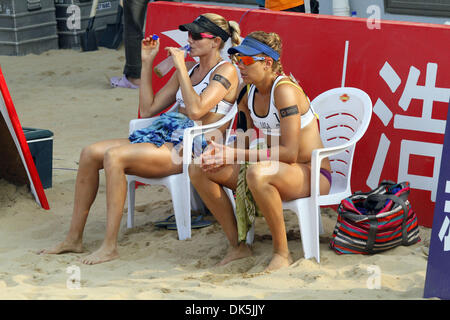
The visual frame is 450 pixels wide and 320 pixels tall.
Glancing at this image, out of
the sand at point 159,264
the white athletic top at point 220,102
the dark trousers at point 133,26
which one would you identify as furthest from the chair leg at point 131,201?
the dark trousers at point 133,26

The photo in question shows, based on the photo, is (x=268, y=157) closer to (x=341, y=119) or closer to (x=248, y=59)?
(x=248, y=59)

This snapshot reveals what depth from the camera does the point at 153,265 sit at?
432cm

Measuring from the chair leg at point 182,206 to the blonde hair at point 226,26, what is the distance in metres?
0.90

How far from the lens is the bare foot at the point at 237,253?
425 cm

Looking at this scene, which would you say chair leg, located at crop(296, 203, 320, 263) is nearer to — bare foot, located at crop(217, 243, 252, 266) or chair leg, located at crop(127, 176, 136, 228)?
bare foot, located at crop(217, 243, 252, 266)

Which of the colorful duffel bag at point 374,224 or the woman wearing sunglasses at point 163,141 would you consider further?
the woman wearing sunglasses at point 163,141

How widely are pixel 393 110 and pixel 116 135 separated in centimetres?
336

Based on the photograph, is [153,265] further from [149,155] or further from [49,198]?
[49,198]

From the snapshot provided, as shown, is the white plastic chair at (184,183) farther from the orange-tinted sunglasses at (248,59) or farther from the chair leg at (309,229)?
A: the chair leg at (309,229)

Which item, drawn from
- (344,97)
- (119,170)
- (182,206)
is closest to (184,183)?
(182,206)

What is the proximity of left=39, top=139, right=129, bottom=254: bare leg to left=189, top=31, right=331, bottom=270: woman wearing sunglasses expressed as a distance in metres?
0.65

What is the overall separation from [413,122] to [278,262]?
4.21ft

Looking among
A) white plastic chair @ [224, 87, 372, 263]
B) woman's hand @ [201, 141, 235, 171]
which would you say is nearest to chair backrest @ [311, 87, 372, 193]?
white plastic chair @ [224, 87, 372, 263]

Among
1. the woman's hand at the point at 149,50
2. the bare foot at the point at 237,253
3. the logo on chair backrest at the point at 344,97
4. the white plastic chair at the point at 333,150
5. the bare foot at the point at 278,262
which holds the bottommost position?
the bare foot at the point at 237,253
